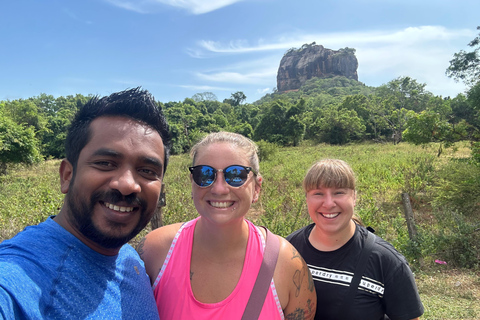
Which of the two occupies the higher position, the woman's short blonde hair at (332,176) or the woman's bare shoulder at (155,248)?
the woman's short blonde hair at (332,176)

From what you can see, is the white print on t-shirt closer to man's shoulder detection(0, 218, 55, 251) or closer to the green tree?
man's shoulder detection(0, 218, 55, 251)

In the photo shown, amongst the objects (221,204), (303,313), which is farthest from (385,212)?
(221,204)

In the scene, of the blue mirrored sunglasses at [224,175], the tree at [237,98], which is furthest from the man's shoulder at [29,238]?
the tree at [237,98]

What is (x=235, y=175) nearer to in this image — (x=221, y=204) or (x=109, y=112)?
(x=221, y=204)

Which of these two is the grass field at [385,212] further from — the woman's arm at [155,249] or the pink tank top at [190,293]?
the woman's arm at [155,249]

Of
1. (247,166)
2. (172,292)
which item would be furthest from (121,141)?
(172,292)

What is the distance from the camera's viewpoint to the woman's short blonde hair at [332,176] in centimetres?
177

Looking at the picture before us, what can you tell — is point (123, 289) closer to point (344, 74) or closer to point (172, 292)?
point (172, 292)

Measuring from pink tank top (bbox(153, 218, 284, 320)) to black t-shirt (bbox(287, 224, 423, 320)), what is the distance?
46cm

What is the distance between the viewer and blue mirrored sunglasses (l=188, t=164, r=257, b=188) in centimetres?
136

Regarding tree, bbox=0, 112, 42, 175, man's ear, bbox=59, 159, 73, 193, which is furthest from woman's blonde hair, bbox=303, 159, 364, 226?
tree, bbox=0, 112, 42, 175

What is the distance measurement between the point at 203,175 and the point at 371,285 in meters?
1.11

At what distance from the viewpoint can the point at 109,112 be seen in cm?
112

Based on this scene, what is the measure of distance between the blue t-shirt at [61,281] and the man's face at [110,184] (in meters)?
0.08
